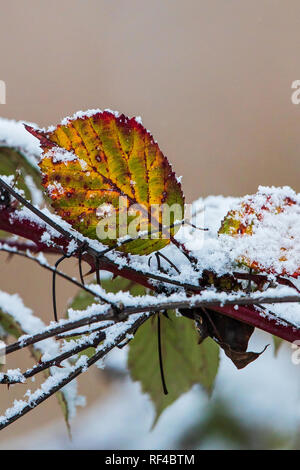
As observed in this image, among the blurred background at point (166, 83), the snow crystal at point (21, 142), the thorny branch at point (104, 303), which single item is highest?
the blurred background at point (166, 83)

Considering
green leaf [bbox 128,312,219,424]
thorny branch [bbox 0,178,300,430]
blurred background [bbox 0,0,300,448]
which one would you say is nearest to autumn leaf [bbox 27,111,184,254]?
thorny branch [bbox 0,178,300,430]

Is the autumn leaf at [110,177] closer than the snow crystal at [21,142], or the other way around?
the autumn leaf at [110,177]

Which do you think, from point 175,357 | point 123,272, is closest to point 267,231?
point 123,272

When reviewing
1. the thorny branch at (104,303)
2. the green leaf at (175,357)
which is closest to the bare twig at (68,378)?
the thorny branch at (104,303)

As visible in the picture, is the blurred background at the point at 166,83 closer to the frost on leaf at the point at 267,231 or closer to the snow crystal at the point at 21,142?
the snow crystal at the point at 21,142

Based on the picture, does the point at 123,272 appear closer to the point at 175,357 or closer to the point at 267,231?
the point at 267,231

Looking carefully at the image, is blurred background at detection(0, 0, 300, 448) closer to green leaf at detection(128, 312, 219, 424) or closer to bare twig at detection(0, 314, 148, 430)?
green leaf at detection(128, 312, 219, 424)

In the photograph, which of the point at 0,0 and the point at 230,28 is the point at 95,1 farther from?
the point at 230,28
